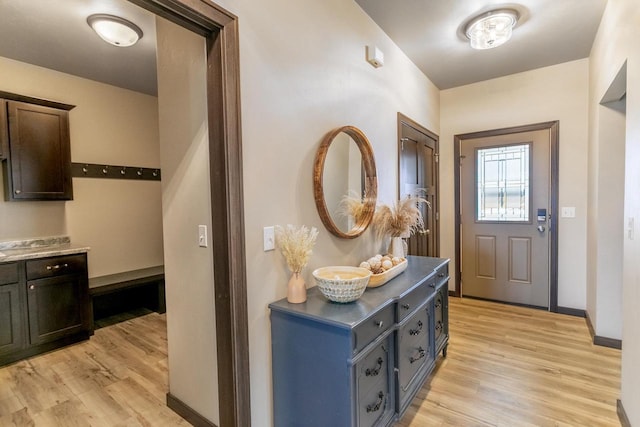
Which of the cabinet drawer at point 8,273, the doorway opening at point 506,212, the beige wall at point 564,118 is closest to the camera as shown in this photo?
the cabinet drawer at point 8,273

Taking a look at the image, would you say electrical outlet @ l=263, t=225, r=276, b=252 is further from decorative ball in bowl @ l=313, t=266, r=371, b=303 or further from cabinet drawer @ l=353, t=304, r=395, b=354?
cabinet drawer @ l=353, t=304, r=395, b=354

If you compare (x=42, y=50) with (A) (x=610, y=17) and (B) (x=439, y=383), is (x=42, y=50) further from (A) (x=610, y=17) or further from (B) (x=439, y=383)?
(A) (x=610, y=17)

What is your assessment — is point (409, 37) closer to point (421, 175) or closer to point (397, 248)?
point (421, 175)

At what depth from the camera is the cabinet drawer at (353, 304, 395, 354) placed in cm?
139

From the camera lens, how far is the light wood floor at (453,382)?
1927 mm

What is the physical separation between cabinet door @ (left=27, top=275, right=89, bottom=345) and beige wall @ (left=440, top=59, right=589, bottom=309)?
4.73m

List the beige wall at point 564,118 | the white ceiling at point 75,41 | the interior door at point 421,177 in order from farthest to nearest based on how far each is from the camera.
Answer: the beige wall at point 564,118 < the interior door at point 421,177 < the white ceiling at point 75,41

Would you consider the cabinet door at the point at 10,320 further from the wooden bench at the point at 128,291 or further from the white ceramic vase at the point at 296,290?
the white ceramic vase at the point at 296,290

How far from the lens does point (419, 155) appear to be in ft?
11.8

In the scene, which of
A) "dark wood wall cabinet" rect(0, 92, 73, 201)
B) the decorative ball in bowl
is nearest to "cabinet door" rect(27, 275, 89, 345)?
"dark wood wall cabinet" rect(0, 92, 73, 201)

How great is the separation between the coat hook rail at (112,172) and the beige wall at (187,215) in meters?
2.21

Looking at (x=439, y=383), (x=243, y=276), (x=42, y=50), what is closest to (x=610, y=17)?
(x=439, y=383)

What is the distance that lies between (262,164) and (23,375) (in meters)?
2.65

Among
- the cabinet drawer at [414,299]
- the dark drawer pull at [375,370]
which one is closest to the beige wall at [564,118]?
the cabinet drawer at [414,299]
